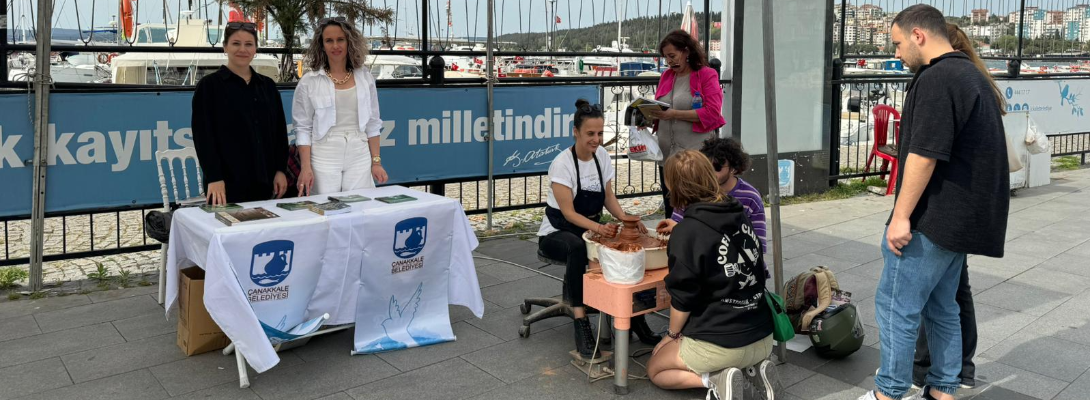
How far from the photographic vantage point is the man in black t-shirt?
338 centimetres

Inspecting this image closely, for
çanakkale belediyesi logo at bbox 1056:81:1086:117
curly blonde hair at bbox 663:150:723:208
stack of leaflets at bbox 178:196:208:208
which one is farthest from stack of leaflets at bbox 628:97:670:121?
çanakkale belediyesi logo at bbox 1056:81:1086:117

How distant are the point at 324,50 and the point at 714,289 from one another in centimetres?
276

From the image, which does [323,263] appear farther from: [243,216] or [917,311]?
[917,311]

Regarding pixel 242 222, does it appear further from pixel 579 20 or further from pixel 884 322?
pixel 579 20

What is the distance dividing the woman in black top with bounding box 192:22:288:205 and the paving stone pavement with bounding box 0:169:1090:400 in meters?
0.90

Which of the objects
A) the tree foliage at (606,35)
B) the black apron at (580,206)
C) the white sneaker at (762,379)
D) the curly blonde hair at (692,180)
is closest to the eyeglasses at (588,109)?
the black apron at (580,206)

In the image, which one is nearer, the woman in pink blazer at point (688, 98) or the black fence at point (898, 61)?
the woman in pink blazer at point (688, 98)

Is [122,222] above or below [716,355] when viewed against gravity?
below

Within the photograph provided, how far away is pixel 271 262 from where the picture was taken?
4086mm

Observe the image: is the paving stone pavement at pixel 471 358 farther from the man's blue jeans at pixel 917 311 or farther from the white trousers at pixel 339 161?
the white trousers at pixel 339 161

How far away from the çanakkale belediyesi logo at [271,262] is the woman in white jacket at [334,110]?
1.12 metres

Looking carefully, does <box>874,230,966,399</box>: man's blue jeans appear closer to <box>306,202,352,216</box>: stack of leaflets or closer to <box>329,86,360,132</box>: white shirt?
<box>306,202,352,216</box>: stack of leaflets

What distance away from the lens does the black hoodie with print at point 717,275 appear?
3701 mm

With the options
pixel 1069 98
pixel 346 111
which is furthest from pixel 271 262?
pixel 1069 98
